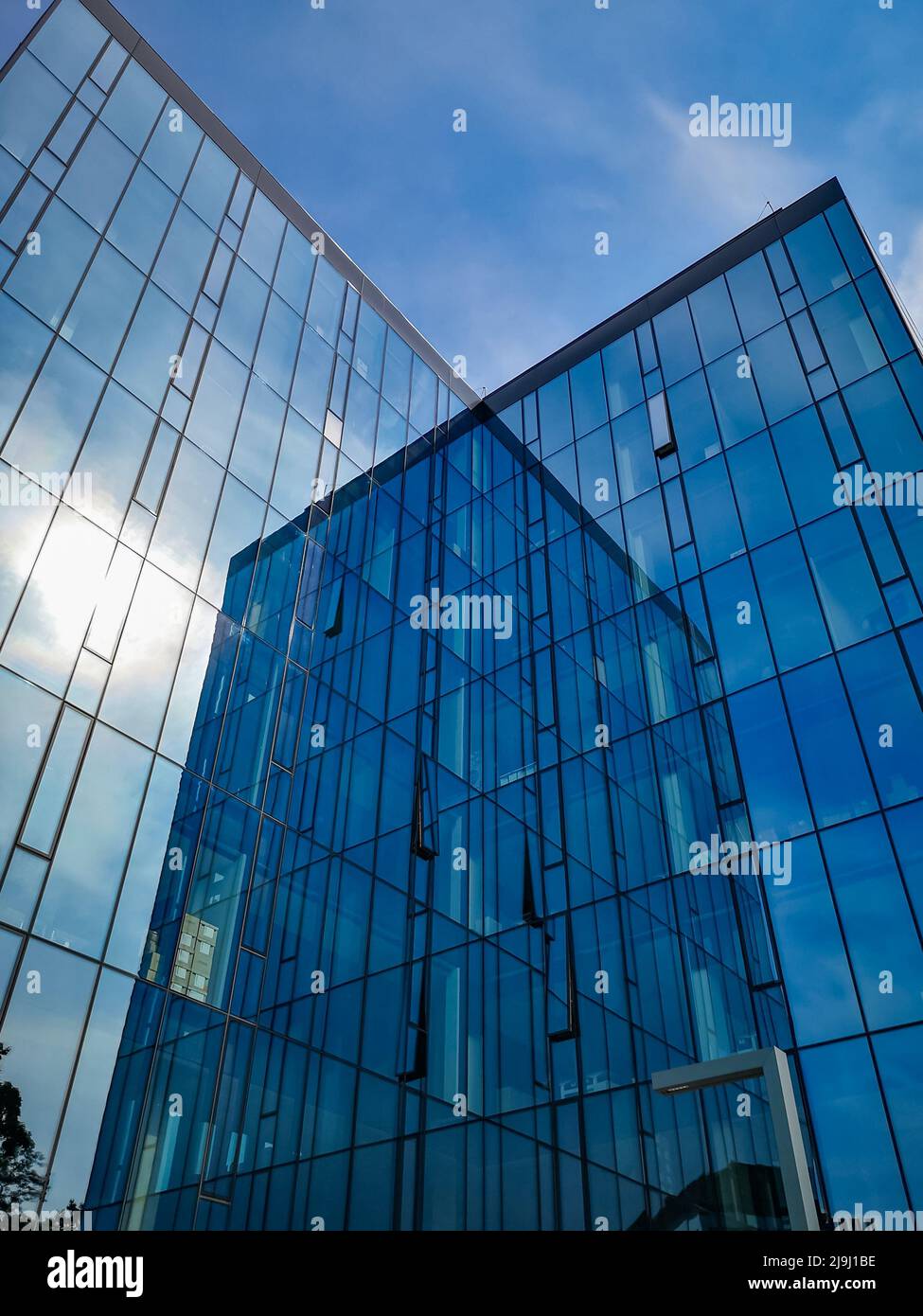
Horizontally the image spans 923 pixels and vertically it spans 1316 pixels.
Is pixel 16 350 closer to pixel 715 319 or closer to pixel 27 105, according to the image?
pixel 27 105

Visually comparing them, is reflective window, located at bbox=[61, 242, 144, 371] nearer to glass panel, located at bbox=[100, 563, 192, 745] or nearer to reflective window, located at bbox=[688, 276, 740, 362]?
glass panel, located at bbox=[100, 563, 192, 745]

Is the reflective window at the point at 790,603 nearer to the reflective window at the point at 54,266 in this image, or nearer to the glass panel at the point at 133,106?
the reflective window at the point at 54,266

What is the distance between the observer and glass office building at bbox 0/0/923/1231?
15.4m

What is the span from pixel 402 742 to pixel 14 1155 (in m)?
12.5

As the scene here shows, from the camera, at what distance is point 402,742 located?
23.6m

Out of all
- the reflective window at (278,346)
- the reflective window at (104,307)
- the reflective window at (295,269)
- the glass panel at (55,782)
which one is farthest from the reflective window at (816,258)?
the glass panel at (55,782)

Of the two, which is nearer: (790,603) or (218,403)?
(790,603)

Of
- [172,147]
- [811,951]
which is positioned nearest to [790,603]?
[811,951]

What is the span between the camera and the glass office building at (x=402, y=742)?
50.6ft

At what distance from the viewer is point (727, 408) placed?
2400 centimetres

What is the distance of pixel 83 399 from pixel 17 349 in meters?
1.35

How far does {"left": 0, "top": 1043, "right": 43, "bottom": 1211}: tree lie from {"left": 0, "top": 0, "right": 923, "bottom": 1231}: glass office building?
2.4 inches
